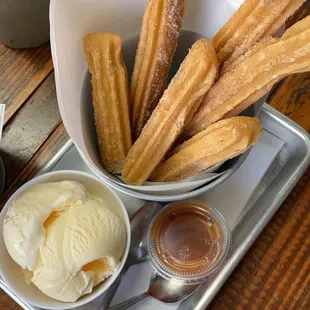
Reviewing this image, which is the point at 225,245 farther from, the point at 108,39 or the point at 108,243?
the point at 108,39

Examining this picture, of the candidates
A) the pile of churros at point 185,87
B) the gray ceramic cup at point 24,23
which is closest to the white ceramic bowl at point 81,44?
the pile of churros at point 185,87

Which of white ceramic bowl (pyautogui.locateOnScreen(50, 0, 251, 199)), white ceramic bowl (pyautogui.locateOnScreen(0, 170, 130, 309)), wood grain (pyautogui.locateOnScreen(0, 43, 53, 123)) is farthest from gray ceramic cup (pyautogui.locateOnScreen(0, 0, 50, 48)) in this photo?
white ceramic bowl (pyautogui.locateOnScreen(0, 170, 130, 309))

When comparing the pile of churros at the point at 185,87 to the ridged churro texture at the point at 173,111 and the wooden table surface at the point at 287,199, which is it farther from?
the wooden table surface at the point at 287,199

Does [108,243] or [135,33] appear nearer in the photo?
[108,243]

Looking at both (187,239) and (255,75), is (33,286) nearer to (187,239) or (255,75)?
(187,239)

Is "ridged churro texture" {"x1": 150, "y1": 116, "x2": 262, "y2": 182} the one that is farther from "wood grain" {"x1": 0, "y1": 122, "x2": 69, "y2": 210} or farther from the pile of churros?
"wood grain" {"x1": 0, "y1": 122, "x2": 69, "y2": 210}

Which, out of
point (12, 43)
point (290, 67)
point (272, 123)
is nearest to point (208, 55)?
point (290, 67)
